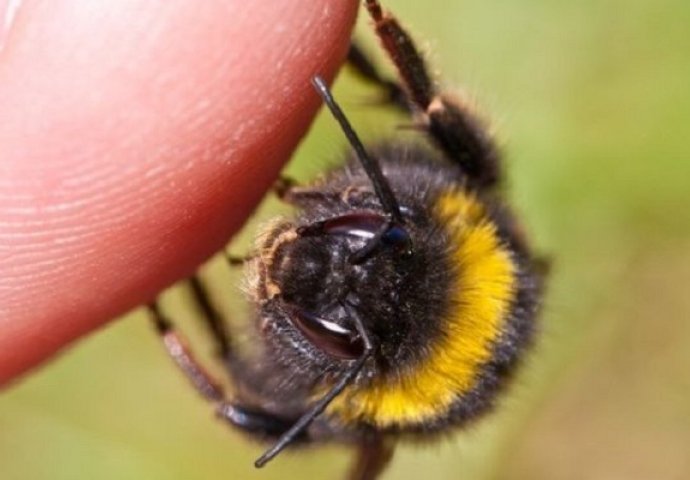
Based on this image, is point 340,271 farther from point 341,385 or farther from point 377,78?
point 377,78

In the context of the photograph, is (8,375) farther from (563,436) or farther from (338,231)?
(563,436)

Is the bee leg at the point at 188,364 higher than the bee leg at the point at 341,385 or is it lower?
lower

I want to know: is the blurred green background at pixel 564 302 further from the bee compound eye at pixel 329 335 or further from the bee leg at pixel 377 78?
the bee compound eye at pixel 329 335

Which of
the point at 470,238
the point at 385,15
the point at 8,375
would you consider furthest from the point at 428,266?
the point at 8,375

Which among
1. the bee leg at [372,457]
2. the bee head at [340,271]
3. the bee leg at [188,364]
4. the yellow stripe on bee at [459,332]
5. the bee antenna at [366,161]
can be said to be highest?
the bee antenna at [366,161]

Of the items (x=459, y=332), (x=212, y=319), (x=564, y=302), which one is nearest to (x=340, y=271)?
(x=459, y=332)

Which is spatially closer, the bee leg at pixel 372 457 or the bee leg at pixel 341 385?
the bee leg at pixel 341 385

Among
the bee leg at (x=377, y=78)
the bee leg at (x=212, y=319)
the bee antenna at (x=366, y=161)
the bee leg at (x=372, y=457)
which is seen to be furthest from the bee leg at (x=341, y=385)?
the bee leg at (x=212, y=319)
